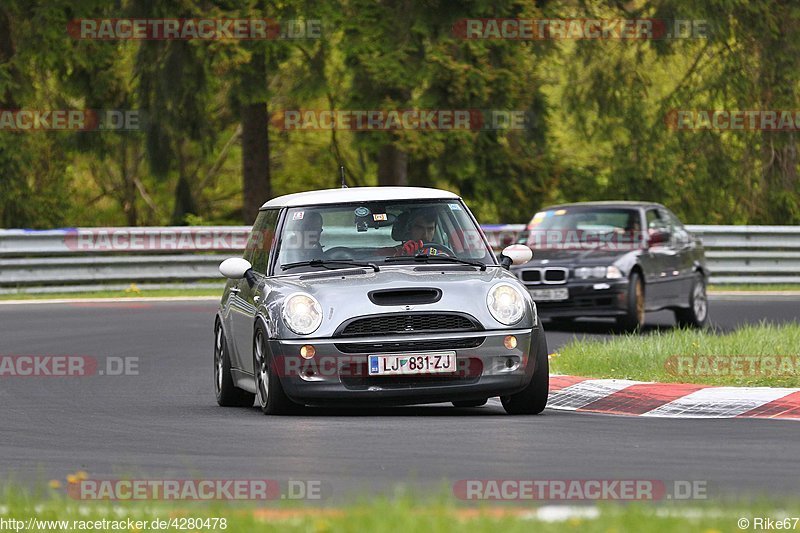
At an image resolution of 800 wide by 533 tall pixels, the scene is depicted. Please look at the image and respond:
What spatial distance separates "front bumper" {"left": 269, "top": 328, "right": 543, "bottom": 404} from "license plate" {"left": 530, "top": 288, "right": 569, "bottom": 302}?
8.98 m

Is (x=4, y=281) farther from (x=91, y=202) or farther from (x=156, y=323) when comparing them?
(x=91, y=202)

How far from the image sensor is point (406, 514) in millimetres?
6391

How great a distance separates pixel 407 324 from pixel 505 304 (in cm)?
66

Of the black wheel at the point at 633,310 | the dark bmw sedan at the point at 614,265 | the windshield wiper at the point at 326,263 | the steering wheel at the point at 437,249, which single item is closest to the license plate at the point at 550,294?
the dark bmw sedan at the point at 614,265

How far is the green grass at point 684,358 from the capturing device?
12.2 m

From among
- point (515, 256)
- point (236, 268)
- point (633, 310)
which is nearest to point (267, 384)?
point (236, 268)

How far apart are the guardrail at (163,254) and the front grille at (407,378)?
53.1 feet

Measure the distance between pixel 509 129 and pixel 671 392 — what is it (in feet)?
73.8

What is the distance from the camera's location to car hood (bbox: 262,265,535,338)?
1088 centimetres

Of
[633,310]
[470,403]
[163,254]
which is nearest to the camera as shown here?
[470,403]

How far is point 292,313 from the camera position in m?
11.0

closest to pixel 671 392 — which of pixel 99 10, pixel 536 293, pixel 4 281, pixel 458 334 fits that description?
pixel 458 334

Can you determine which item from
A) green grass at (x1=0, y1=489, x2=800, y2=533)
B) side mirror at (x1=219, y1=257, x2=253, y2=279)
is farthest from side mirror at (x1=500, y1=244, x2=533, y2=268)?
green grass at (x1=0, y1=489, x2=800, y2=533)

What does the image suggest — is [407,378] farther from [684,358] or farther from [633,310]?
[633,310]
